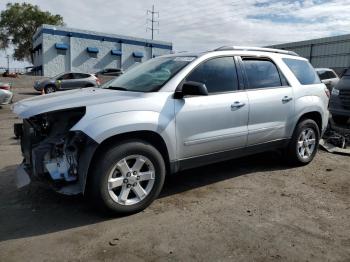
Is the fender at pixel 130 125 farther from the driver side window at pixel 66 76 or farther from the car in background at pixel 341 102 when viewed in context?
the driver side window at pixel 66 76

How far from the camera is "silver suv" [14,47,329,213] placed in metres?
3.95

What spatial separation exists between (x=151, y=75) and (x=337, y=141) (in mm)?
4850

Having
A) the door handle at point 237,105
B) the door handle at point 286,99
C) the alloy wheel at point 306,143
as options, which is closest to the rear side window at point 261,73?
the door handle at point 286,99

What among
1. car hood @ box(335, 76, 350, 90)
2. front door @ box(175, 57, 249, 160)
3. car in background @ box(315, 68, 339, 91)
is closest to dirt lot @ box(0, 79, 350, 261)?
front door @ box(175, 57, 249, 160)

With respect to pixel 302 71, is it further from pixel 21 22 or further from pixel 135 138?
pixel 21 22

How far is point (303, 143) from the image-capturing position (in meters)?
6.20

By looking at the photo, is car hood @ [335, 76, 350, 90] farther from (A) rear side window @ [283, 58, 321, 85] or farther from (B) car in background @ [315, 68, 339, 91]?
(B) car in background @ [315, 68, 339, 91]

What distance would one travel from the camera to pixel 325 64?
125ft

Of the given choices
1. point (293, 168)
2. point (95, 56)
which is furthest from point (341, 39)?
point (293, 168)

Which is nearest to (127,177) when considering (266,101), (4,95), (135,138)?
(135,138)

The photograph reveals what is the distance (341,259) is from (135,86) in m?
2.96

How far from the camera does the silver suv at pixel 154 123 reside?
3.95m

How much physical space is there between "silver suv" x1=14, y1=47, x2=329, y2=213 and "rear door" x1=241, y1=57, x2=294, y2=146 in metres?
0.01

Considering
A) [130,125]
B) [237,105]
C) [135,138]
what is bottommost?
[135,138]
